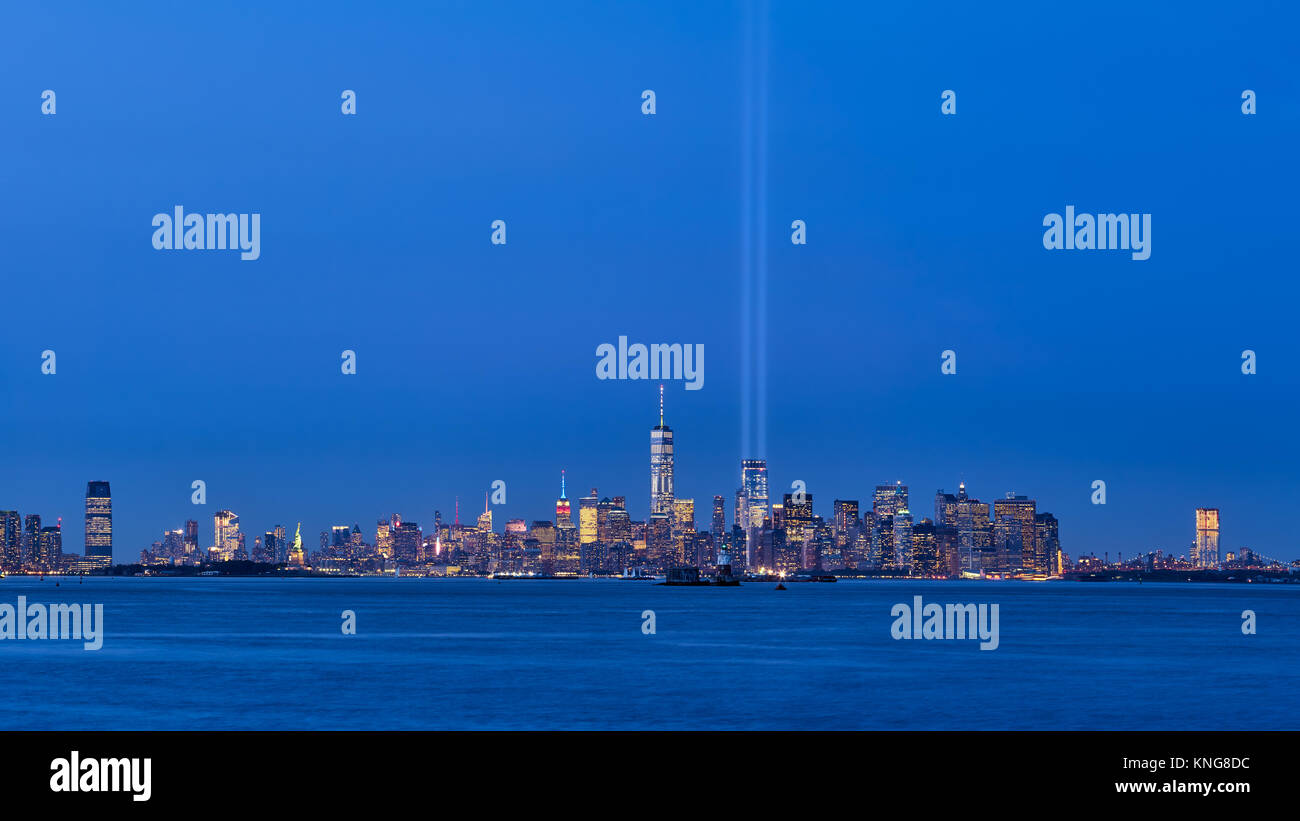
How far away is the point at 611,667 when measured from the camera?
9019cm

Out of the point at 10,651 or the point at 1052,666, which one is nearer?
the point at 1052,666

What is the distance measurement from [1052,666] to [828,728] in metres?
39.3

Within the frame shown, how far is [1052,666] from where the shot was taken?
305 feet

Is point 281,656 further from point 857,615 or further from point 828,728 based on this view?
point 857,615

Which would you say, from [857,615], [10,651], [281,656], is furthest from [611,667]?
[857,615]
